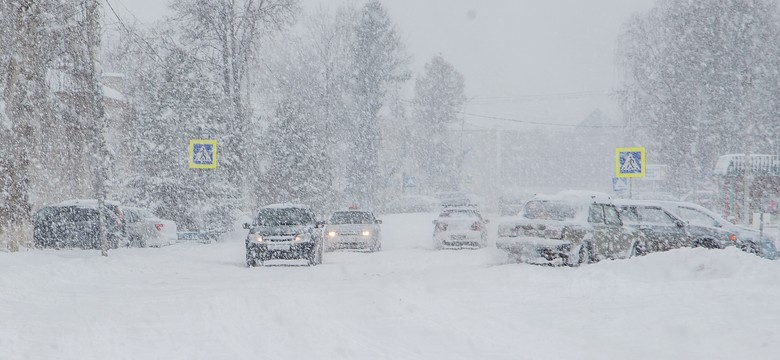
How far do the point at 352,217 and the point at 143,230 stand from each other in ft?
20.7

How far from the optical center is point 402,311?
10.5 metres

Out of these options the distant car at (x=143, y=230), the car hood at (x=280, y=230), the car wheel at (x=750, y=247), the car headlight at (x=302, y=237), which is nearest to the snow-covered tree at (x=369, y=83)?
the distant car at (x=143, y=230)

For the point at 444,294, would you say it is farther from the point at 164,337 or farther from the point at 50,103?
the point at 50,103

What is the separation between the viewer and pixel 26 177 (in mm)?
18797

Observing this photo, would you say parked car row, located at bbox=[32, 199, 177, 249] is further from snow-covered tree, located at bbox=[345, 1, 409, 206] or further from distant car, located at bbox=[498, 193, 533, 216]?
snow-covered tree, located at bbox=[345, 1, 409, 206]

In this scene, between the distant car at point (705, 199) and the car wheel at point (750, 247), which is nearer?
the car wheel at point (750, 247)

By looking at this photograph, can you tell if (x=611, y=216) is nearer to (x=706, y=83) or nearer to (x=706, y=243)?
(x=706, y=243)

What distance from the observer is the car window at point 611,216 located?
17797 mm

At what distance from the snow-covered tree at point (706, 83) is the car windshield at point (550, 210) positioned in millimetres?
29706

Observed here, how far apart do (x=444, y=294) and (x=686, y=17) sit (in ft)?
129

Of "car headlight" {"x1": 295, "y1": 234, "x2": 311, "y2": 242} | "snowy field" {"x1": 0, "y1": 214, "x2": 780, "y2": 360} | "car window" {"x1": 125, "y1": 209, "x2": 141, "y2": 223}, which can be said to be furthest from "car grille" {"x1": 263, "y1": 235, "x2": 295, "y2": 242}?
"car window" {"x1": 125, "y1": 209, "x2": 141, "y2": 223}

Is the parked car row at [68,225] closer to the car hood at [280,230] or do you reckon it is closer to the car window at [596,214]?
the car hood at [280,230]

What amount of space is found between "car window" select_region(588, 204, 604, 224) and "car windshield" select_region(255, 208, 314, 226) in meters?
7.12

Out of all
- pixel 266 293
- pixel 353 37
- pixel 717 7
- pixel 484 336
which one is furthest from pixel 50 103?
pixel 353 37
